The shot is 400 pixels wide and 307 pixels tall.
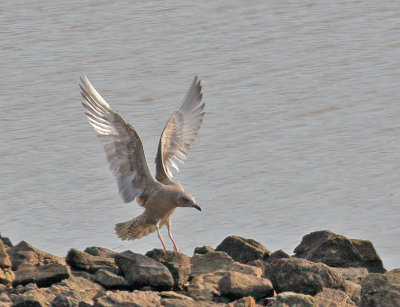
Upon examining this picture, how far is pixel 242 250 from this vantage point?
9.68 meters

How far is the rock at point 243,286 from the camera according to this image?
26.3 ft

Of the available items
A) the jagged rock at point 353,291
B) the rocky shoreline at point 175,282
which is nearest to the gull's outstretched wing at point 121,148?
the rocky shoreline at point 175,282

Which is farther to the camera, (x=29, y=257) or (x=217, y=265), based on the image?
(x=217, y=265)

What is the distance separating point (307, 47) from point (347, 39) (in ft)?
3.13

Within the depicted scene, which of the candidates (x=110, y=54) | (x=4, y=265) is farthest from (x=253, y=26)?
(x=4, y=265)

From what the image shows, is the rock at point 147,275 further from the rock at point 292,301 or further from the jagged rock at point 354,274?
the jagged rock at point 354,274

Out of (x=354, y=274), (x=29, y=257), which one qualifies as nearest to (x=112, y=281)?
(x=29, y=257)

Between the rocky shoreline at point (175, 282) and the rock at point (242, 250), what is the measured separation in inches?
22.0

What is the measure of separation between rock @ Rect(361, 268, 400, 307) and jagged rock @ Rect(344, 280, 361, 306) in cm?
40

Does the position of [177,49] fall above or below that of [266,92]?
above

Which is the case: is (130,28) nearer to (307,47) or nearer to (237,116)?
(307,47)

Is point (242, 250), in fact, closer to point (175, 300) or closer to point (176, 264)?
point (176, 264)

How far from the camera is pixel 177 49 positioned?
62.3 ft

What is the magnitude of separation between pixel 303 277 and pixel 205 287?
83 centimetres
